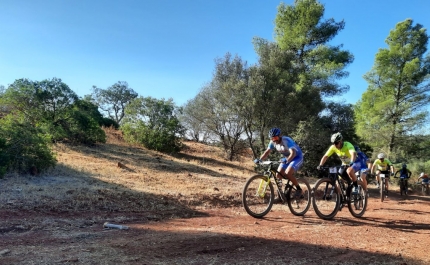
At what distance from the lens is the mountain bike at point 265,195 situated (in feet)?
24.2

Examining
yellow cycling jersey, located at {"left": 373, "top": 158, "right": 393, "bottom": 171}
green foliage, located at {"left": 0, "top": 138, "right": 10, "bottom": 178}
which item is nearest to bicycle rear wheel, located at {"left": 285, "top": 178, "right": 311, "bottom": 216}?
yellow cycling jersey, located at {"left": 373, "top": 158, "right": 393, "bottom": 171}

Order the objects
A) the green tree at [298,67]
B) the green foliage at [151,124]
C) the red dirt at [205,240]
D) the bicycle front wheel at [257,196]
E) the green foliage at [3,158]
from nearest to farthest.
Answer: the red dirt at [205,240] → the bicycle front wheel at [257,196] → the green foliage at [3,158] → the green tree at [298,67] → the green foliage at [151,124]

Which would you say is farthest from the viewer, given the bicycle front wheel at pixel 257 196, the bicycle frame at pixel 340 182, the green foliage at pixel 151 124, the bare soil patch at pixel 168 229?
the green foliage at pixel 151 124

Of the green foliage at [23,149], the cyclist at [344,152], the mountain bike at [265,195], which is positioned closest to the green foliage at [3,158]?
the green foliage at [23,149]

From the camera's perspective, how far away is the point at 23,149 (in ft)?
35.0

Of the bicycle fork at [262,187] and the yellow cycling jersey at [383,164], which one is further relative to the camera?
the yellow cycling jersey at [383,164]

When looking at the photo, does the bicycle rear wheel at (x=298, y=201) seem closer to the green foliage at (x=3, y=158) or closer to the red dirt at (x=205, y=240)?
the red dirt at (x=205, y=240)

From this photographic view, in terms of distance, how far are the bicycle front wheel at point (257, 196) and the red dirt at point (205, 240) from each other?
0.74 ft

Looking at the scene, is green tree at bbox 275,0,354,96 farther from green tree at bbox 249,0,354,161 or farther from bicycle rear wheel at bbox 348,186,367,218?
bicycle rear wheel at bbox 348,186,367,218

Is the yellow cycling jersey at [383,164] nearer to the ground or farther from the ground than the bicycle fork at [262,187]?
farther from the ground

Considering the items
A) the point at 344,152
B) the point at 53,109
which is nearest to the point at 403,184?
the point at 344,152

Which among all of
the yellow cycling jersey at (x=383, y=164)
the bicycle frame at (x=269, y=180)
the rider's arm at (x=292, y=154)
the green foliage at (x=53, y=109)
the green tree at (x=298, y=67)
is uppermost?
the green tree at (x=298, y=67)

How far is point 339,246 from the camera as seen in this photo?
4973mm

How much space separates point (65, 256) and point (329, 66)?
61.4 ft
